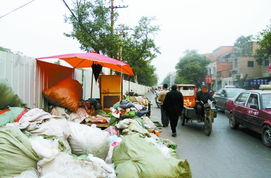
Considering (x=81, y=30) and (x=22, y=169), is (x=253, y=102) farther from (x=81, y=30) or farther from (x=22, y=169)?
(x=81, y=30)

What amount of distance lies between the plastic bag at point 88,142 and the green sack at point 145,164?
0.31 meters

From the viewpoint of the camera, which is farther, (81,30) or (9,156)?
(81,30)

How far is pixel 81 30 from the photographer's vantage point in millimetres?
15773

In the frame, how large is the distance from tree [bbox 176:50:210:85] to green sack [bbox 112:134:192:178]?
5279 centimetres

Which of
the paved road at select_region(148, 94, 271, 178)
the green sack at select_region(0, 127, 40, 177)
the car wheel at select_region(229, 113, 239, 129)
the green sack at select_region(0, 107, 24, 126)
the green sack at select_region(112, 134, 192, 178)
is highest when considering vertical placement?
the green sack at select_region(0, 107, 24, 126)

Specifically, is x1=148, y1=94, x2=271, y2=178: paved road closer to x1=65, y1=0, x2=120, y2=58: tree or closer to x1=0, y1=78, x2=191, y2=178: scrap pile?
x1=0, y1=78, x2=191, y2=178: scrap pile

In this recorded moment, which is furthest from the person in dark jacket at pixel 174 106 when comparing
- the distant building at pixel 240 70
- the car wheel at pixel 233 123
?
the distant building at pixel 240 70

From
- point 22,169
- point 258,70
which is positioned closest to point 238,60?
point 258,70

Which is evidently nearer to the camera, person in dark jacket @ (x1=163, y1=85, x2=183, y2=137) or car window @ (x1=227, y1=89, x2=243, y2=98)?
person in dark jacket @ (x1=163, y1=85, x2=183, y2=137)

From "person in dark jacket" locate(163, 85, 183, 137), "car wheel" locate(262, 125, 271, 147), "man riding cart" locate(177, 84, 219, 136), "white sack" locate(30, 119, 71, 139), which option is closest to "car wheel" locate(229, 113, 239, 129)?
"man riding cart" locate(177, 84, 219, 136)

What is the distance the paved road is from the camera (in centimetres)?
425

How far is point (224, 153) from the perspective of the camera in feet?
17.9

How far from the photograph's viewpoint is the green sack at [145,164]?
2.80 m

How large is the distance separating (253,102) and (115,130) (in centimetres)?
443
